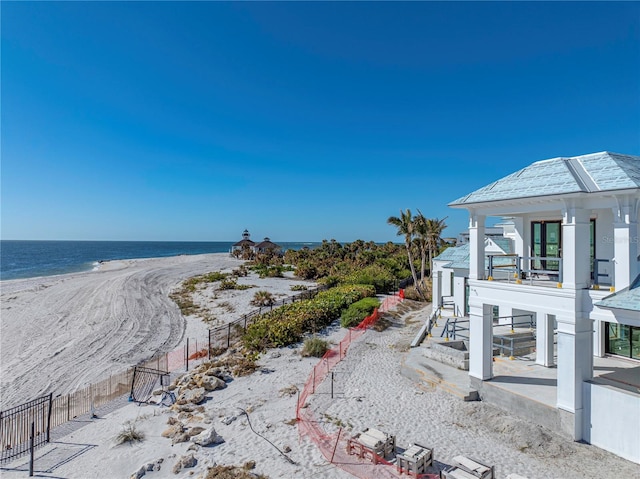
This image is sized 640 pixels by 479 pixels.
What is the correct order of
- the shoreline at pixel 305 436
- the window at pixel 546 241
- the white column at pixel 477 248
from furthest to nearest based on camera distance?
1. the window at pixel 546 241
2. the white column at pixel 477 248
3. the shoreline at pixel 305 436

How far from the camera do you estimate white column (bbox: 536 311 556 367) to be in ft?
43.3

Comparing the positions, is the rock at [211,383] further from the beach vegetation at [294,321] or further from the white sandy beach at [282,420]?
the beach vegetation at [294,321]

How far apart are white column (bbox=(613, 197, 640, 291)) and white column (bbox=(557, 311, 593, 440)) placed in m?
1.39

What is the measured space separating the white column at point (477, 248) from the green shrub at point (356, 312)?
11.9 m

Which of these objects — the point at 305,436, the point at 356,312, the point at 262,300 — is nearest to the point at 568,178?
the point at 305,436

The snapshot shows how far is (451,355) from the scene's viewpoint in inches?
571

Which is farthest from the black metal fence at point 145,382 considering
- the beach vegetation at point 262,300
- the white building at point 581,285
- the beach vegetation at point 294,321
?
the beach vegetation at point 262,300

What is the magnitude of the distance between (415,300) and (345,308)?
31.1 ft

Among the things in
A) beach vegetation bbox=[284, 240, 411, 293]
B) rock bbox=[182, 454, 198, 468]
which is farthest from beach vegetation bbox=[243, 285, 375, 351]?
rock bbox=[182, 454, 198, 468]

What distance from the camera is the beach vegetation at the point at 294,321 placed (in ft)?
64.5

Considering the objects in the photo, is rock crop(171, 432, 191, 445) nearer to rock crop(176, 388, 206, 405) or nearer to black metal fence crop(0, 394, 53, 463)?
rock crop(176, 388, 206, 405)

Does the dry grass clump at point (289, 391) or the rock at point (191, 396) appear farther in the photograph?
the dry grass clump at point (289, 391)

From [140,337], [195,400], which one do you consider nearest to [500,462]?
[195,400]

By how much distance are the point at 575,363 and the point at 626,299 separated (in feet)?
6.96
